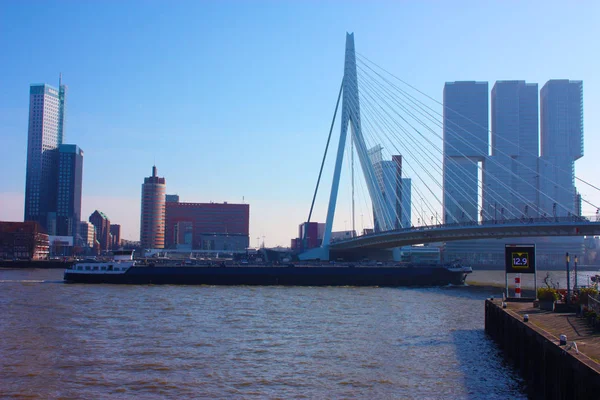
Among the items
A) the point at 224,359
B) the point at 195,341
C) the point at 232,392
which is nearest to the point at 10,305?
the point at 195,341

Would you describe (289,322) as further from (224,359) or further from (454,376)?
(454,376)

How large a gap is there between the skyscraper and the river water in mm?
137112

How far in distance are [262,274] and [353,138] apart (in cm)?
1418

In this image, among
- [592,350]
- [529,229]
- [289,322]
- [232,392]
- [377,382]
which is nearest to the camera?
[592,350]

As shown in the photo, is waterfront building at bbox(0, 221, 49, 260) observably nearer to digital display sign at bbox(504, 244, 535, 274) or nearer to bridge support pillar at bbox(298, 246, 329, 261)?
bridge support pillar at bbox(298, 246, 329, 261)

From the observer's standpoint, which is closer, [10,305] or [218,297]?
[10,305]

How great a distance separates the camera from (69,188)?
190125 mm

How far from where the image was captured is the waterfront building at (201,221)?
168 m

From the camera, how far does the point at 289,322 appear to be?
2716 centimetres

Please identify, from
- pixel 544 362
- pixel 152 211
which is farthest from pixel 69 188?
pixel 544 362

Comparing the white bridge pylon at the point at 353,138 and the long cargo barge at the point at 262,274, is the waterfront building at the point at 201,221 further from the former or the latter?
the long cargo barge at the point at 262,274

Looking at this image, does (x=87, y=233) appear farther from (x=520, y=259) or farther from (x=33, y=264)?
(x=520, y=259)

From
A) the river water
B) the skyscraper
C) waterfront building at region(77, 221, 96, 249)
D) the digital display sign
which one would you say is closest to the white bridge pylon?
the river water

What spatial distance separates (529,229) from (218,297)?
24510 millimetres
